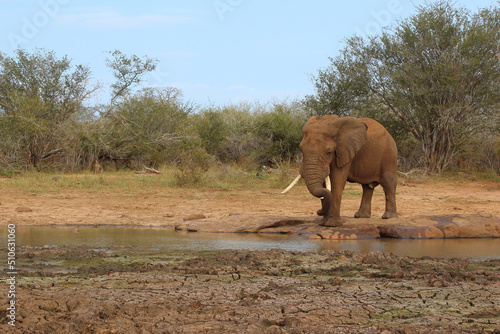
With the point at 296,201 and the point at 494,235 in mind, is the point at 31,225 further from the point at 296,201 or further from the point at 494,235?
the point at 494,235

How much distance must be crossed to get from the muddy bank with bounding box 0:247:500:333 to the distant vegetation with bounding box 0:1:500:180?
13343 mm

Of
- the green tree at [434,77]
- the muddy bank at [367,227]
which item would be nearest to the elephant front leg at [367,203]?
the muddy bank at [367,227]

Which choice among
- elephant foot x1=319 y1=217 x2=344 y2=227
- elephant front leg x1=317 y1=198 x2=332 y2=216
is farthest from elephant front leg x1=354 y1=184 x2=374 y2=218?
elephant front leg x1=317 y1=198 x2=332 y2=216

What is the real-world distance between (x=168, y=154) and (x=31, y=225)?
13738 millimetres

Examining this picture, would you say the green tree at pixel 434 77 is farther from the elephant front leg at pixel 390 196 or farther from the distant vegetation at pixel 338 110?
the elephant front leg at pixel 390 196

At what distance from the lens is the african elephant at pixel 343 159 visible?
335 inches

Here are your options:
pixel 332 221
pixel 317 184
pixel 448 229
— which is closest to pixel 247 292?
pixel 317 184

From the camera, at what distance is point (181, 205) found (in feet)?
39.5

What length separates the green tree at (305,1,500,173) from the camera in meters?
20.7

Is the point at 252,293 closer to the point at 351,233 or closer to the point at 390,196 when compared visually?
the point at 351,233

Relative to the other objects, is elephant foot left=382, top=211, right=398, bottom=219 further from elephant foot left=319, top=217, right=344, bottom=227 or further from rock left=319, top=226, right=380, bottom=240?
elephant foot left=319, top=217, right=344, bottom=227

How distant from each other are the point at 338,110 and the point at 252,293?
68.1 ft

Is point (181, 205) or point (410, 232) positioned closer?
point (410, 232)

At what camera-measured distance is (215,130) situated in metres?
27.2
